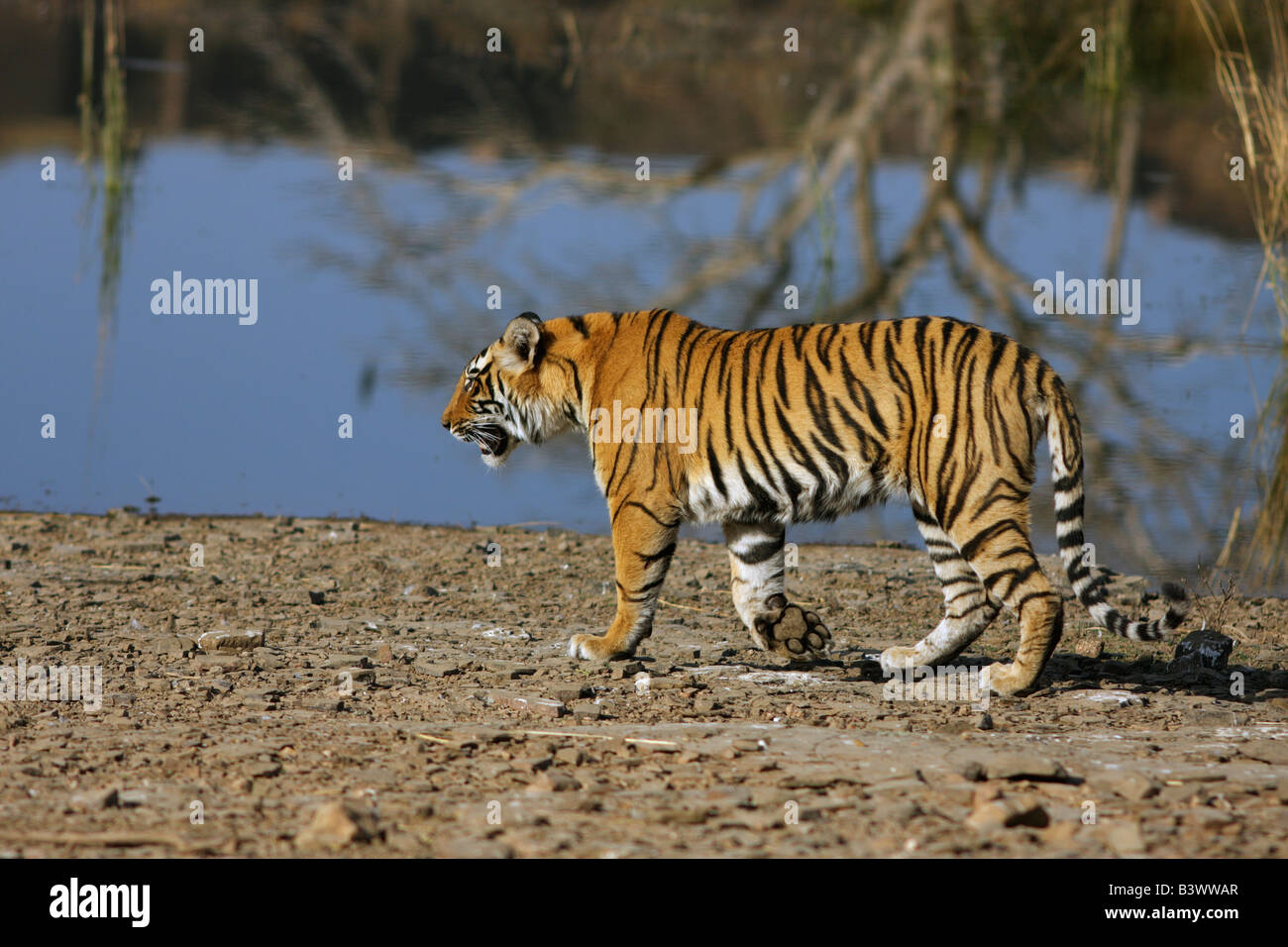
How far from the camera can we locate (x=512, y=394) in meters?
6.72

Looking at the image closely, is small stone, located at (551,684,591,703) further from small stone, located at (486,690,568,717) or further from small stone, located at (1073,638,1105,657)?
small stone, located at (1073,638,1105,657)

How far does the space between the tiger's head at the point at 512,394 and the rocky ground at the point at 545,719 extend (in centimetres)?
85

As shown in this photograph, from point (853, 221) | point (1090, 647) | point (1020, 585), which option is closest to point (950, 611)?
point (1020, 585)

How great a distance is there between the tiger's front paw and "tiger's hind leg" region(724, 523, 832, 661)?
56 cm

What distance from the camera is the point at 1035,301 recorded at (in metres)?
13.3

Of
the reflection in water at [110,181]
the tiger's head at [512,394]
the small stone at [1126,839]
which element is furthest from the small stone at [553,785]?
the reflection in water at [110,181]

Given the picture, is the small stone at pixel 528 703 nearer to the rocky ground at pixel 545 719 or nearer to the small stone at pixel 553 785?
the rocky ground at pixel 545 719

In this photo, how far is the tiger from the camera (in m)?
5.71

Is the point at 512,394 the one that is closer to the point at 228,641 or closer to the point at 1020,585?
the point at 228,641

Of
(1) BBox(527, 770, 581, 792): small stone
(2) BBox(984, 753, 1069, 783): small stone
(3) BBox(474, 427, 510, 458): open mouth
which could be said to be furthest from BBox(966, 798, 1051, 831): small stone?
(3) BBox(474, 427, 510, 458): open mouth

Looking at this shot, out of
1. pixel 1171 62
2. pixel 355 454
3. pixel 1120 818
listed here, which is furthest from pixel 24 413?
pixel 1171 62
